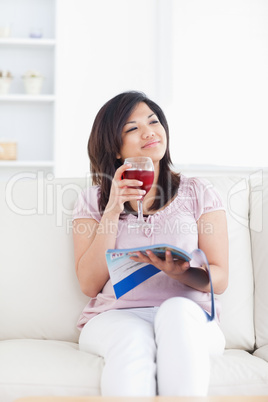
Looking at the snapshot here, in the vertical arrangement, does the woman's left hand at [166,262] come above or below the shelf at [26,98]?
below

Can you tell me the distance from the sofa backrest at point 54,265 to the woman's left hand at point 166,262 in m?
0.44

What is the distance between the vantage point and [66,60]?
4777 mm

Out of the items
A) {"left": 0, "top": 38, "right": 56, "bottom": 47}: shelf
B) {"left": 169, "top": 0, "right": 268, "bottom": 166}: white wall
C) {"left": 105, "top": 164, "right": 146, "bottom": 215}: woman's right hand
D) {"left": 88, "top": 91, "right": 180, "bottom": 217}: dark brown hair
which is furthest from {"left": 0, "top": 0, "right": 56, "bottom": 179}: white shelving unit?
{"left": 105, "top": 164, "right": 146, "bottom": 215}: woman's right hand

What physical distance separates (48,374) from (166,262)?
456mm

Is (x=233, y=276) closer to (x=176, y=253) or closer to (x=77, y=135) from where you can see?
(x=176, y=253)

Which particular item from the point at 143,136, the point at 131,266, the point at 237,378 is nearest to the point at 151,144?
the point at 143,136

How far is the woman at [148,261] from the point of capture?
4.17ft

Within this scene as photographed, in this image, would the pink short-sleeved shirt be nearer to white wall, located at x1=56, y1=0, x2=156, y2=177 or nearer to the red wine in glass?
the red wine in glass

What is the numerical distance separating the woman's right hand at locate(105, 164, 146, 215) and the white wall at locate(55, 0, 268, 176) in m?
2.66

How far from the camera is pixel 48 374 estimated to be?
56.9 inches

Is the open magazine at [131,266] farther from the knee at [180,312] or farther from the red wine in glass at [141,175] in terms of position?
the red wine in glass at [141,175]

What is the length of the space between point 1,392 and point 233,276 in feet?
2.98

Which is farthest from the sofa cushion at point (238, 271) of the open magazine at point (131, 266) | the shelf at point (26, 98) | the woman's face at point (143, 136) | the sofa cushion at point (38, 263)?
the shelf at point (26, 98)

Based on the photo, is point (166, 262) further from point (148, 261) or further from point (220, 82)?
point (220, 82)
